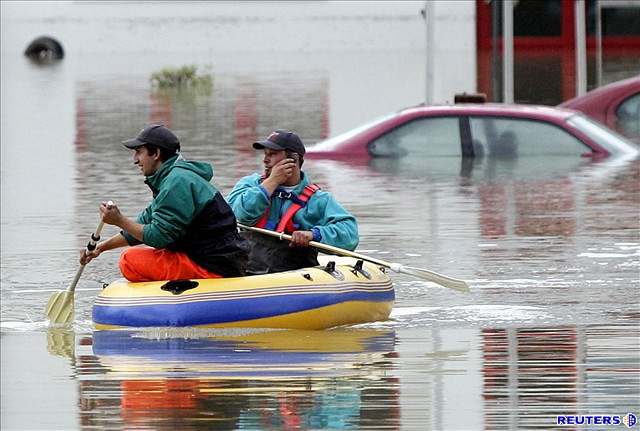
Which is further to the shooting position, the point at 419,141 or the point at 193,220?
the point at 419,141

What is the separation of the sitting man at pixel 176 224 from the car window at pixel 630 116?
44.7 ft

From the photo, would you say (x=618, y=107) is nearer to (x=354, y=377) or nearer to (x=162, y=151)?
(x=162, y=151)

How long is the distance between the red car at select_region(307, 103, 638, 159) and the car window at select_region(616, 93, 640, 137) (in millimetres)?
2111

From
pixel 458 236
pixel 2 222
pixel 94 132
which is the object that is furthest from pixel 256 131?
pixel 458 236

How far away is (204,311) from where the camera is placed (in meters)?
11.4

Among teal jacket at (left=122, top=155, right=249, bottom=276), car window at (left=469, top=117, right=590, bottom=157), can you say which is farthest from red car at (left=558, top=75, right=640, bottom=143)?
teal jacket at (left=122, top=155, right=249, bottom=276)

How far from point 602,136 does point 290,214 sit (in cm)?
1056

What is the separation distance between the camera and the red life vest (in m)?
12.3

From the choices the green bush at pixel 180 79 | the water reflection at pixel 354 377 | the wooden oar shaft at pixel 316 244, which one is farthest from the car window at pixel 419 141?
the green bush at pixel 180 79

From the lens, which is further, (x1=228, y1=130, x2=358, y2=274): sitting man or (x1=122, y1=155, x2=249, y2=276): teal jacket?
(x1=228, y1=130, x2=358, y2=274): sitting man

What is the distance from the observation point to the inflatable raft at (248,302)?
11398 millimetres

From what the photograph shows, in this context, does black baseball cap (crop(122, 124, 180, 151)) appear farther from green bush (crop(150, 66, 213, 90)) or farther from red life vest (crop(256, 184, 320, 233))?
green bush (crop(150, 66, 213, 90))
